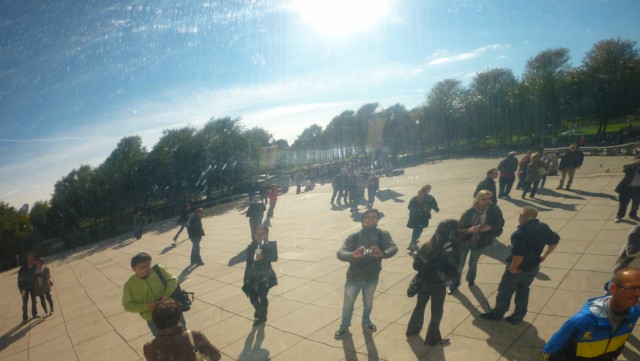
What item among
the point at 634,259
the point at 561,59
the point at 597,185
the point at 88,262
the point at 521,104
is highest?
the point at 561,59

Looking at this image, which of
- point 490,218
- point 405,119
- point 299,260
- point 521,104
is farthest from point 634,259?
point 405,119

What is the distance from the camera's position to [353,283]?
4.27 metres

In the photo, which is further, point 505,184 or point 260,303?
point 505,184

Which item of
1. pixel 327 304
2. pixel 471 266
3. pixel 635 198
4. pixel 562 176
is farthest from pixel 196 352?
pixel 562 176

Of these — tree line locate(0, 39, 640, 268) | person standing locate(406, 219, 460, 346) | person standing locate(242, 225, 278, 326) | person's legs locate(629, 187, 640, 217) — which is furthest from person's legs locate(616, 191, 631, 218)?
tree line locate(0, 39, 640, 268)

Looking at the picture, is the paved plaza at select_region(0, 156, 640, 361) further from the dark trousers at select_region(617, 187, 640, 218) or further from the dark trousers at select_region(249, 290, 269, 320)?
the dark trousers at select_region(617, 187, 640, 218)

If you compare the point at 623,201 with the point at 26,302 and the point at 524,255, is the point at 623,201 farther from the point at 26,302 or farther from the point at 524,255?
the point at 26,302

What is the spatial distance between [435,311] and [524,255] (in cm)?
132

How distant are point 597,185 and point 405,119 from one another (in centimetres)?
4506

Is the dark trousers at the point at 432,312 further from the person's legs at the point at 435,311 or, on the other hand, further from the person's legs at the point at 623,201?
the person's legs at the point at 623,201

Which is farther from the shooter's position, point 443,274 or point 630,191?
point 630,191

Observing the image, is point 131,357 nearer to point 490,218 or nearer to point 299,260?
point 299,260

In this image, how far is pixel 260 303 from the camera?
5184 mm

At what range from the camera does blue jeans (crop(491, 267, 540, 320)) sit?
4.02m
